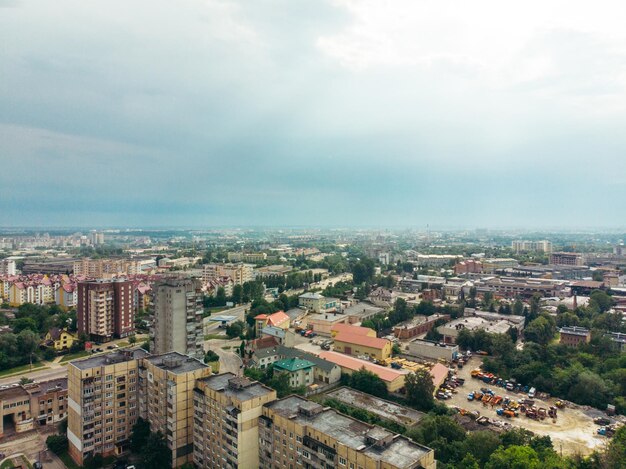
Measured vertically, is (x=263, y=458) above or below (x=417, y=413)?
above

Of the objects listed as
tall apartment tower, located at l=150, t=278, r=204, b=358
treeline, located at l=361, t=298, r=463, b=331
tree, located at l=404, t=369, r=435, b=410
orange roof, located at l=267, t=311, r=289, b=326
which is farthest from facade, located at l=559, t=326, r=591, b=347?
tall apartment tower, located at l=150, t=278, r=204, b=358

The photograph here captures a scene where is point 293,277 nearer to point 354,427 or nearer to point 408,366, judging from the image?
point 408,366

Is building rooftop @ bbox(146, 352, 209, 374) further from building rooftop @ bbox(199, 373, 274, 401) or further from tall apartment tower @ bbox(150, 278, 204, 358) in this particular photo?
tall apartment tower @ bbox(150, 278, 204, 358)

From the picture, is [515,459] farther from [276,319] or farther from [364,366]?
[276,319]

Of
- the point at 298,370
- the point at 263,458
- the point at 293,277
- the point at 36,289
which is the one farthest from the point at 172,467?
the point at 293,277

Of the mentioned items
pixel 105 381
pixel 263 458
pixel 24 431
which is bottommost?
pixel 24 431

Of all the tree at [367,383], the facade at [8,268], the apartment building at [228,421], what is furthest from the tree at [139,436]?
the facade at [8,268]

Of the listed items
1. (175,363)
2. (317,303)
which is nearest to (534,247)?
Answer: (317,303)
